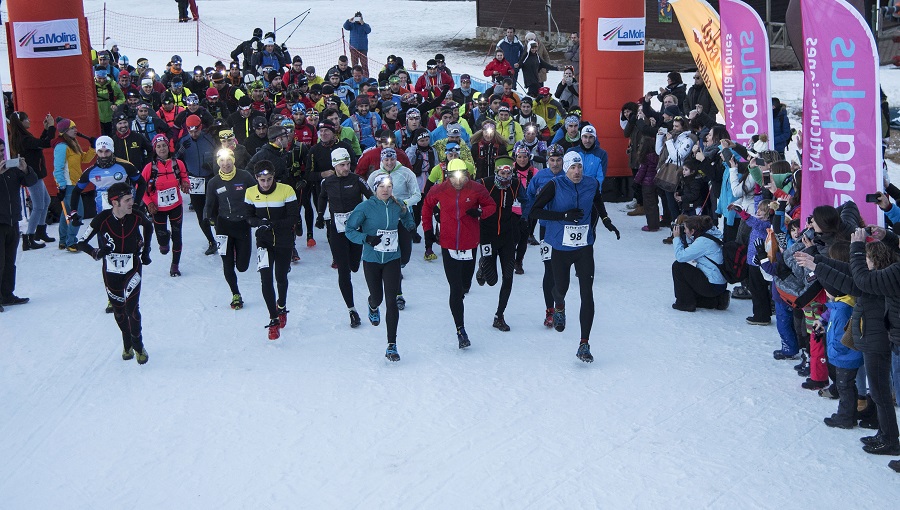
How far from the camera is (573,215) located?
879 centimetres

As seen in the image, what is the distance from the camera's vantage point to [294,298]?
10867 millimetres

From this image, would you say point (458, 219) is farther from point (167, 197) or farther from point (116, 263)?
point (167, 197)

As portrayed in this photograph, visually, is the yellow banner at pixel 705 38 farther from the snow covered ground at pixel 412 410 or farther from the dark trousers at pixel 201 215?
the dark trousers at pixel 201 215

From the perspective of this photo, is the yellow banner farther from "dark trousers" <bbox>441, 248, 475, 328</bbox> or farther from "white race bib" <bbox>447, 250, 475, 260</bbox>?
"dark trousers" <bbox>441, 248, 475, 328</bbox>

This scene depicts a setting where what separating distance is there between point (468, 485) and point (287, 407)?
1997 millimetres

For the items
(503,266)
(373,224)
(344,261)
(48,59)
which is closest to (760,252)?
(503,266)

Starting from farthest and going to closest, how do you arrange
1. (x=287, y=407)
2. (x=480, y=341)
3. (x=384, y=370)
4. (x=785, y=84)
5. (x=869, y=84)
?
(x=785, y=84) < (x=480, y=341) < (x=384, y=370) < (x=287, y=407) < (x=869, y=84)

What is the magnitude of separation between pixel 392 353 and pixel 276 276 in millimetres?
1490

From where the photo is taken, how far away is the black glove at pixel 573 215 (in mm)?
8797

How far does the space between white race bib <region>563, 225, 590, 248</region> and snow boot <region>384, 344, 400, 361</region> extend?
1.78m

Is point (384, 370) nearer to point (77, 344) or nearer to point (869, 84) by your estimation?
point (77, 344)

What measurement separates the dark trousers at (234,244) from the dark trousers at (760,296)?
16.1 ft

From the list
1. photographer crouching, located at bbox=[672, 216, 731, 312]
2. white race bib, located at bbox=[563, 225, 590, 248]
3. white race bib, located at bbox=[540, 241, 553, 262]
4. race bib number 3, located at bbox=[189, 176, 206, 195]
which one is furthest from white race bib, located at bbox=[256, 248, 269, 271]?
photographer crouching, located at bbox=[672, 216, 731, 312]

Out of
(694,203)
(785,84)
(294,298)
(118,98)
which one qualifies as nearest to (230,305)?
(294,298)
